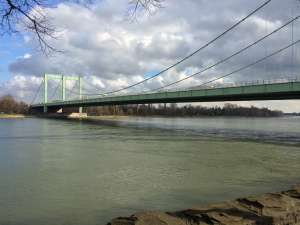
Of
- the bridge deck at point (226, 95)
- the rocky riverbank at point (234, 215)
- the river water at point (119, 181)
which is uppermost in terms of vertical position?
the bridge deck at point (226, 95)

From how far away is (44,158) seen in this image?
21922mm

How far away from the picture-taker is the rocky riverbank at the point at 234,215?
315 inches

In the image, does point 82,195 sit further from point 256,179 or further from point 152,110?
point 152,110

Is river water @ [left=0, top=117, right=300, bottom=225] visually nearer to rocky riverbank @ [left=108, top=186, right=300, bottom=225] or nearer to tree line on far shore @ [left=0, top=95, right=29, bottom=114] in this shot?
rocky riverbank @ [left=108, top=186, right=300, bottom=225]

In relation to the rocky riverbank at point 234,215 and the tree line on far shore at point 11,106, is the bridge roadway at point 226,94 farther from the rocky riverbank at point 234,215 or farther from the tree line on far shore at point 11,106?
the tree line on far shore at point 11,106

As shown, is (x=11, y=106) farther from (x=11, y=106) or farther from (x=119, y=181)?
(x=119, y=181)

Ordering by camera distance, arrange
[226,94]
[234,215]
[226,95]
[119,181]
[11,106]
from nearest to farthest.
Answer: [234,215] → [119,181] → [226,94] → [226,95] → [11,106]

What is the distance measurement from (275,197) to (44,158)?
1460 cm

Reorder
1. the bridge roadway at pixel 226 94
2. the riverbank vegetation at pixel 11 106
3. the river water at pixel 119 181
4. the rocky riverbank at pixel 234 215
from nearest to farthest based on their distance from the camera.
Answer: the rocky riverbank at pixel 234 215
the river water at pixel 119 181
the bridge roadway at pixel 226 94
the riverbank vegetation at pixel 11 106

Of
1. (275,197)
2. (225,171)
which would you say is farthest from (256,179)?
(275,197)

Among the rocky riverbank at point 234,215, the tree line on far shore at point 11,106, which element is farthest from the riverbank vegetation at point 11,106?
the rocky riverbank at point 234,215

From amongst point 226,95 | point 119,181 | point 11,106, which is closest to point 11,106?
point 11,106

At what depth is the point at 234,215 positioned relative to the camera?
8.47 metres

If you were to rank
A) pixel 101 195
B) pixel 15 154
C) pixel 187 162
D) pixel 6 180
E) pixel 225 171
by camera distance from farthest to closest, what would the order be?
1. pixel 15 154
2. pixel 187 162
3. pixel 225 171
4. pixel 6 180
5. pixel 101 195
